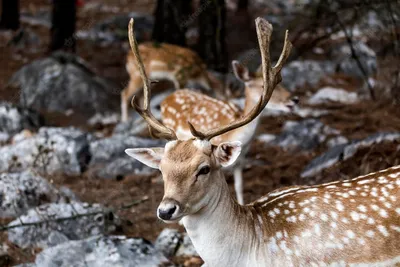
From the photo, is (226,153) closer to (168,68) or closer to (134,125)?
(134,125)

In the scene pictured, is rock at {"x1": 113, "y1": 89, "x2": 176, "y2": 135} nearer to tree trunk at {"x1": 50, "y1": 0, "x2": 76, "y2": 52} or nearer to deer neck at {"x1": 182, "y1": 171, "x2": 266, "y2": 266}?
tree trunk at {"x1": 50, "y1": 0, "x2": 76, "y2": 52}

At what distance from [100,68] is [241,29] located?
4536 millimetres

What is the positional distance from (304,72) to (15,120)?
4.81 m

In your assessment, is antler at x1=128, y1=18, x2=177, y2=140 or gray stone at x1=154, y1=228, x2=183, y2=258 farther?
gray stone at x1=154, y1=228, x2=183, y2=258

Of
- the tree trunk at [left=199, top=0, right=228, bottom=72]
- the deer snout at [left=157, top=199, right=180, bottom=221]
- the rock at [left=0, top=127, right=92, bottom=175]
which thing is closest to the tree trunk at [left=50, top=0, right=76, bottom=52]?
the tree trunk at [left=199, top=0, right=228, bottom=72]

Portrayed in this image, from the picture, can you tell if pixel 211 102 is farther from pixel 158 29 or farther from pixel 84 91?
pixel 158 29

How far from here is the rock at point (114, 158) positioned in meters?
7.94

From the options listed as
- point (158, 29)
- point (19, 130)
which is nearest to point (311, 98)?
point (158, 29)

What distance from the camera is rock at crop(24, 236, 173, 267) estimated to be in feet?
17.0

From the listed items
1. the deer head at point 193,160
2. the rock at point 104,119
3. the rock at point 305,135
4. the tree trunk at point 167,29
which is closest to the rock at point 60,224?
the deer head at point 193,160

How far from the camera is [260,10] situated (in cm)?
2366

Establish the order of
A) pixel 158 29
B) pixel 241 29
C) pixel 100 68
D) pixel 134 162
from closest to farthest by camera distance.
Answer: pixel 134 162 < pixel 158 29 < pixel 100 68 < pixel 241 29

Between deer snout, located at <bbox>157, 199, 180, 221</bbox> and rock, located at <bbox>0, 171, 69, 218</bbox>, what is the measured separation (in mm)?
2853

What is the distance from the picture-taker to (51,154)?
26.2ft
